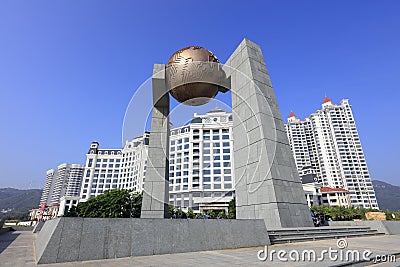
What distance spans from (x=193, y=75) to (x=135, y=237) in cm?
718

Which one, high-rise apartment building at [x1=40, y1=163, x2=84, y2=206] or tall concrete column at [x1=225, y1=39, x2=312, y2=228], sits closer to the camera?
tall concrete column at [x1=225, y1=39, x2=312, y2=228]

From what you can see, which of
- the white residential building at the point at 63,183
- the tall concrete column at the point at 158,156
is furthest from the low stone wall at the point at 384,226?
the white residential building at the point at 63,183

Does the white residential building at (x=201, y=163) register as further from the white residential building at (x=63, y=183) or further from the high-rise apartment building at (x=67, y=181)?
the white residential building at (x=63, y=183)

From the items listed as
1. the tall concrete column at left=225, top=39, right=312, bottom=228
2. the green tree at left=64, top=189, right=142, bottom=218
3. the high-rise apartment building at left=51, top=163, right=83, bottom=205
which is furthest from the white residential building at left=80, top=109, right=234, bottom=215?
the high-rise apartment building at left=51, top=163, right=83, bottom=205

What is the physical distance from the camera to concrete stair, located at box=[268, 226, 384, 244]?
874cm

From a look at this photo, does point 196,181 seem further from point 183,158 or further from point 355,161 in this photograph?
point 355,161

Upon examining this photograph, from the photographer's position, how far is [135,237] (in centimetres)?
604

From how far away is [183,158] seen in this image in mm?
89812

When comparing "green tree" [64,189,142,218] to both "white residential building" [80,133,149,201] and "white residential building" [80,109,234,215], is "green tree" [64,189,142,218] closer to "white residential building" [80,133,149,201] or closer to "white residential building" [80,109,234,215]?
"white residential building" [80,109,234,215]

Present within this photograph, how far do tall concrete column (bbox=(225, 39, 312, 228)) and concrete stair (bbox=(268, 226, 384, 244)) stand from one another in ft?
3.39

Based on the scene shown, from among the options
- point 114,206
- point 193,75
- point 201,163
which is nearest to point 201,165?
point 201,163

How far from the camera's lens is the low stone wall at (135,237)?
17.1 feet

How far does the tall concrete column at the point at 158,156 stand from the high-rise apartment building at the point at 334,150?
11471 centimetres

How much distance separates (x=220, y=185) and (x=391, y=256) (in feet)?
251
